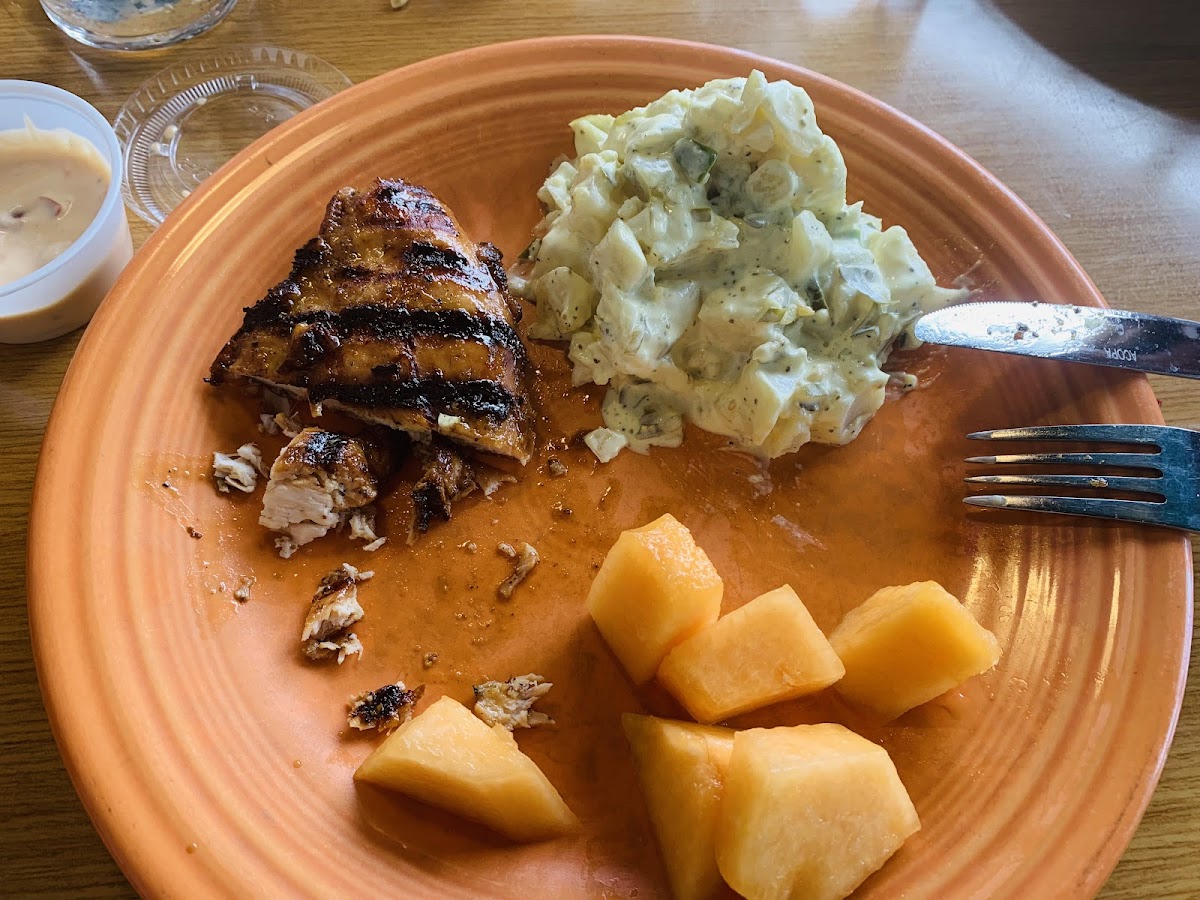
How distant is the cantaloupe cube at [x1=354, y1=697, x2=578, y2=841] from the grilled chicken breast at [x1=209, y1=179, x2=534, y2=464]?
672 mm

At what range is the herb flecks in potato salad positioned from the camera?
2.06 meters

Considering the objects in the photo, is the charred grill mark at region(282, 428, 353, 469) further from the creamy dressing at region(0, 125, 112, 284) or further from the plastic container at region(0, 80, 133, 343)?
the creamy dressing at region(0, 125, 112, 284)

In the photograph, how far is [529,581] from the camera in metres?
2.00

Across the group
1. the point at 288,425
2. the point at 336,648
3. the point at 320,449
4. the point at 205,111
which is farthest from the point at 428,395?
the point at 205,111

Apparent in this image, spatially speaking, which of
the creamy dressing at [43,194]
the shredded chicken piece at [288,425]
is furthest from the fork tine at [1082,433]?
the creamy dressing at [43,194]

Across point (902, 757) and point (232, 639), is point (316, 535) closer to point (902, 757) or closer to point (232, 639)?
point (232, 639)

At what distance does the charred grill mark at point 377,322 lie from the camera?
2.03 m

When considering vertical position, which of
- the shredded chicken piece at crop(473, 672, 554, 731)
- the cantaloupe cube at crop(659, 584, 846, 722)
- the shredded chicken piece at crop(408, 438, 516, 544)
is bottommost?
the shredded chicken piece at crop(473, 672, 554, 731)

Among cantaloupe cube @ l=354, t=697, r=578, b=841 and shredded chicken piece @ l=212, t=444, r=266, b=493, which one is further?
shredded chicken piece @ l=212, t=444, r=266, b=493

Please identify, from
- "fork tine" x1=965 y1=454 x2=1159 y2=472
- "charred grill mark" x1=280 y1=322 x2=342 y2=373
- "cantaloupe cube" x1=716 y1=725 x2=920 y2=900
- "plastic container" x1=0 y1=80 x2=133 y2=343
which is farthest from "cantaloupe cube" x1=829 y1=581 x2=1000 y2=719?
"plastic container" x1=0 y1=80 x2=133 y2=343

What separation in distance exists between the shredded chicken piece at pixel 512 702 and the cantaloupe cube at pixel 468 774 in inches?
3.5

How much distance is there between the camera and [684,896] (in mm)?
1583

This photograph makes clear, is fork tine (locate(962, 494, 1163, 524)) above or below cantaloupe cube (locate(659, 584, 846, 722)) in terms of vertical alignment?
above

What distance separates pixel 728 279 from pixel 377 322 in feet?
2.84
